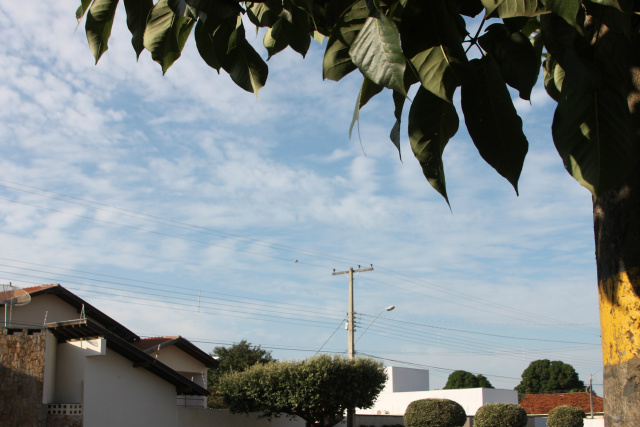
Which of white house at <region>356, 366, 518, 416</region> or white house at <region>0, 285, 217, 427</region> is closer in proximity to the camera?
white house at <region>0, 285, 217, 427</region>

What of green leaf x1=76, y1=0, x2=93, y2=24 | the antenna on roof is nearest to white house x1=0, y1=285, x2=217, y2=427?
the antenna on roof

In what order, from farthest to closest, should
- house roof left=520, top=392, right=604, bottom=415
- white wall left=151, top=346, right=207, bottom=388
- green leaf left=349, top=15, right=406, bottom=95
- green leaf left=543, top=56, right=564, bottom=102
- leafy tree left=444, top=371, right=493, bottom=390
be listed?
leafy tree left=444, top=371, right=493, bottom=390
house roof left=520, top=392, right=604, bottom=415
white wall left=151, top=346, right=207, bottom=388
green leaf left=543, top=56, right=564, bottom=102
green leaf left=349, top=15, right=406, bottom=95

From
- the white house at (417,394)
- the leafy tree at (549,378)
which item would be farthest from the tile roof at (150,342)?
the leafy tree at (549,378)

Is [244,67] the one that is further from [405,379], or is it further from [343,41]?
[405,379]

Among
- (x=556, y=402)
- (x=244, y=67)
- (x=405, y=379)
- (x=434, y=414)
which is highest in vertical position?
(x=244, y=67)

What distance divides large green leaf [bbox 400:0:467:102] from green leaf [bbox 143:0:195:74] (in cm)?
84

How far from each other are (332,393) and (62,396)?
1067 cm

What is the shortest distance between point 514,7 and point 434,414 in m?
33.5

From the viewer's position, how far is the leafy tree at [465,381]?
74938mm

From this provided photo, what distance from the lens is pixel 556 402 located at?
60562 mm

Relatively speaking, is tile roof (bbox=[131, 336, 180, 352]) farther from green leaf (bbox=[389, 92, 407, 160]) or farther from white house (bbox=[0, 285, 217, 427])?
green leaf (bbox=[389, 92, 407, 160])

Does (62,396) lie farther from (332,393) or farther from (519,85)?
(519,85)

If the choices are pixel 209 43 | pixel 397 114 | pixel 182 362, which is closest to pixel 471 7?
pixel 397 114

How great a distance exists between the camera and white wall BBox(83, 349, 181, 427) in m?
20.0
